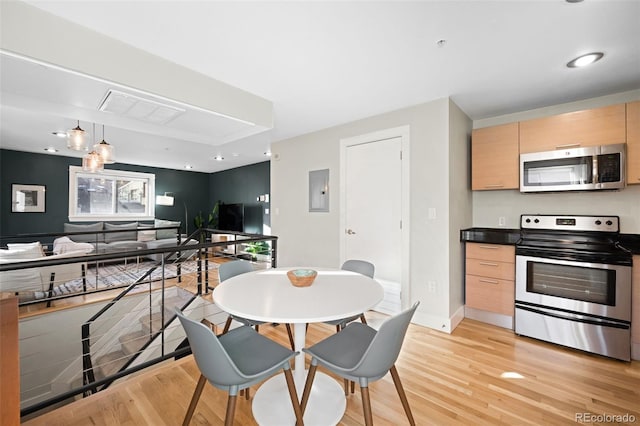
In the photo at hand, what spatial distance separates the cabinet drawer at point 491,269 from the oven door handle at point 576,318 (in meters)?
0.30

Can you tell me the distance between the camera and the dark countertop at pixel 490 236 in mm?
2766

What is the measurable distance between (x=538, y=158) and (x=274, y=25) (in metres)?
2.82

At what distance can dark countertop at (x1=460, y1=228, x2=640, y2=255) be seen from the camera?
237 centimetres

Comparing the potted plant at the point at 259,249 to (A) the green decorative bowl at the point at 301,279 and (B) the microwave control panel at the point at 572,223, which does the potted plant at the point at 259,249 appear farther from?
(B) the microwave control panel at the point at 572,223

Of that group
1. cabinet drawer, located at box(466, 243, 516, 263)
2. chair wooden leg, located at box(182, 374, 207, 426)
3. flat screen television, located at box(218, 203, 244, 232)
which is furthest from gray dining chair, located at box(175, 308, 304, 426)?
flat screen television, located at box(218, 203, 244, 232)

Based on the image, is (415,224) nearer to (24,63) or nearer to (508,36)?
(508,36)

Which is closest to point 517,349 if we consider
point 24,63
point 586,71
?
point 586,71

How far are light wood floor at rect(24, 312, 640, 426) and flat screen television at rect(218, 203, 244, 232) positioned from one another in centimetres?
482

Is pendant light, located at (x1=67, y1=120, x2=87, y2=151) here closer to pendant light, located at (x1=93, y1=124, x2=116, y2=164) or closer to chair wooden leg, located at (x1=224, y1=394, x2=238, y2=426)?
pendant light, located at (x1=93, y1=124, x2=116, y2=164)

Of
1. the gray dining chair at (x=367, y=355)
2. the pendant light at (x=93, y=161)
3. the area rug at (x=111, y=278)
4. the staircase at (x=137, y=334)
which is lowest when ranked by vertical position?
the staircase at (x=137, y=334)

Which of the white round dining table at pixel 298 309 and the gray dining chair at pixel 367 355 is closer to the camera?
the gray dining chair at pixel 367 355

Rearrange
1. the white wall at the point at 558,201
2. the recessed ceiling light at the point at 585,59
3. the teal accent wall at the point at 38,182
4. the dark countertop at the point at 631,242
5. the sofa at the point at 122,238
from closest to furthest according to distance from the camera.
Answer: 1. the recessed ceiling light at the point at 585,59
2. the dark countertop at the point at 631,242
3. the white wall at the point at 558,201
4. the teal accent wall at the point at 38,182
5. the sofa at the point at 122,238

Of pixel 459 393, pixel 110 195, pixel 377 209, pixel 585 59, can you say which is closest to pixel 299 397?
pixel 459 393

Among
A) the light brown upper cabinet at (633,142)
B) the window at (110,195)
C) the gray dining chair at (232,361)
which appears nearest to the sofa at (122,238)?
the window at (110,195)
